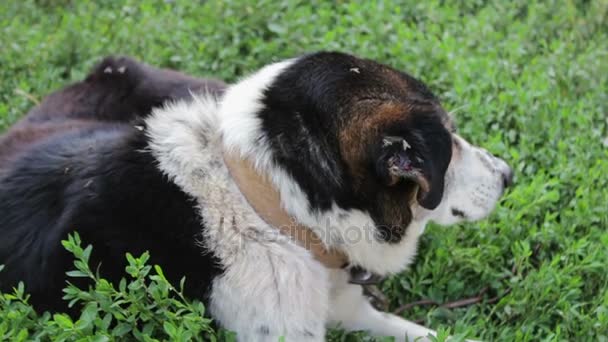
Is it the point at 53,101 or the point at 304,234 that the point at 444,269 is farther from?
the point at 53,101

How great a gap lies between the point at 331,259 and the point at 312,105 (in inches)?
23.7

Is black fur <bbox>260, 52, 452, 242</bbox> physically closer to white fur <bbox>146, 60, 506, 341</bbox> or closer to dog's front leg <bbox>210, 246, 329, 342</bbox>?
white fur <bbox>146, 60, 506, 341</bbox>

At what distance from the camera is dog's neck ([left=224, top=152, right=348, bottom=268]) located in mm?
2779

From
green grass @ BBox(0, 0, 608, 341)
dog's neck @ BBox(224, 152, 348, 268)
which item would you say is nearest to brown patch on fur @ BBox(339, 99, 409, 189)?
dog's neck @ BBox(224, 152, 348, 268)

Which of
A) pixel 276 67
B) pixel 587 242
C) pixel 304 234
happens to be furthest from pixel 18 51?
pixel 587 242

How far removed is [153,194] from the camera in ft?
9.15

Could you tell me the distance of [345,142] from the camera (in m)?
2.72

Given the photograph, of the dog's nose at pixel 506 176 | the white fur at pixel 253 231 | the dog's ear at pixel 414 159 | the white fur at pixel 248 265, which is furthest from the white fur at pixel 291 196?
the dog's nose at pixel 506 176

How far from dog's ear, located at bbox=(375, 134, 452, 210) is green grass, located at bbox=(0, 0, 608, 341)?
0.81 meters

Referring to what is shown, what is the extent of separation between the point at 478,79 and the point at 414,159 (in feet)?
7.27

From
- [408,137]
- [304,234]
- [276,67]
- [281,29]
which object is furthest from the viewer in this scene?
[281,29]

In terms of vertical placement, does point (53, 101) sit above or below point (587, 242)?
above

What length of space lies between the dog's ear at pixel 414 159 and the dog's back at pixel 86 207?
696 mm

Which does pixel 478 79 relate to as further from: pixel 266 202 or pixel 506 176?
pixel 266 202
